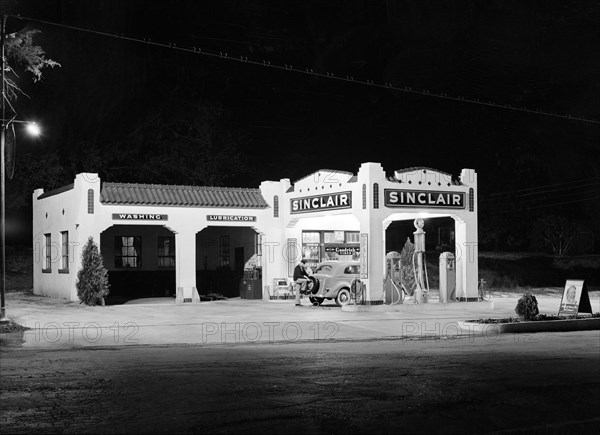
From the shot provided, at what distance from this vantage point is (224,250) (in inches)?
1371

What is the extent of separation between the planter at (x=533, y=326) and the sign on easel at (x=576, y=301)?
0.80 meters

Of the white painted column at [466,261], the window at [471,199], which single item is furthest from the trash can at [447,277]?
the window at [471,199]

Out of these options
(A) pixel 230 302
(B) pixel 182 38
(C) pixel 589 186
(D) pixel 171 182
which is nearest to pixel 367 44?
(B) pixel 182 38

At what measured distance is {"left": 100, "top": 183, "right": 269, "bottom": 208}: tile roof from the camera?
28.0 m

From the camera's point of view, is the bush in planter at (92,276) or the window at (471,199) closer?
the bush in planter at (92,276)

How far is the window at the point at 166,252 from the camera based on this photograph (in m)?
33.6

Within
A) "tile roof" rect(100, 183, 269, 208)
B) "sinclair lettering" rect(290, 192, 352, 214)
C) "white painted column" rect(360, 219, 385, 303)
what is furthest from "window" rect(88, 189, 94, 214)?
"white painted column" rect(360, 219, 385, 303)

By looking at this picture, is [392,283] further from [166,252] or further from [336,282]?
[166,252]

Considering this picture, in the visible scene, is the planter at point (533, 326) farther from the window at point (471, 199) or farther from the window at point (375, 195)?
the window at point (471, 199)

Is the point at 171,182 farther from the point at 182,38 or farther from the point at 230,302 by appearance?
the point at 230,302

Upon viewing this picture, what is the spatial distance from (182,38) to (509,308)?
2421 centimetres

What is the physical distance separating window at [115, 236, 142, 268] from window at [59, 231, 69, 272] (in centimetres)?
318

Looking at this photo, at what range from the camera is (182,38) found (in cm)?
4219

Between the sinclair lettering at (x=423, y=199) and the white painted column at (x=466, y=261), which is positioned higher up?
the sinclair lettering at (x=423, y=199)
